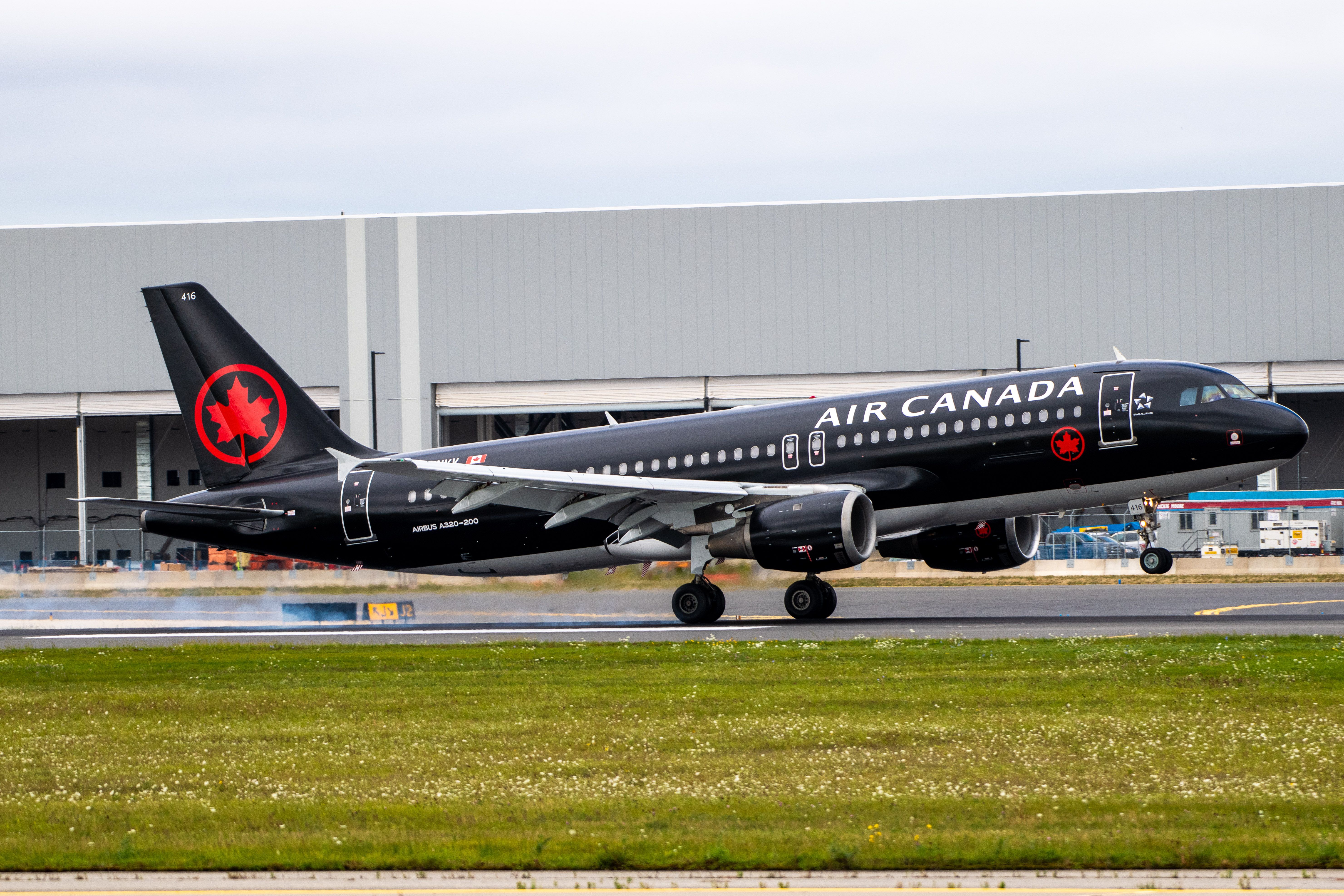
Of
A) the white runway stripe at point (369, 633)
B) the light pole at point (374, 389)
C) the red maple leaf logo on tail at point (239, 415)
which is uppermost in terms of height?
the light pole at point (374, 389)

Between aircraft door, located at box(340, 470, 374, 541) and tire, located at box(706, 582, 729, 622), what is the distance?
8079 millimetres

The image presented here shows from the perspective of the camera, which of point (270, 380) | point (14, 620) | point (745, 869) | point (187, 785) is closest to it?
point (745, 869)

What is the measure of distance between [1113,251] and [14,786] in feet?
210

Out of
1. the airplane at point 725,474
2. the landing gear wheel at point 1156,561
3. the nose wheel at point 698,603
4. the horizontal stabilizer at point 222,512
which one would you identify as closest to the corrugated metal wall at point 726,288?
the airplane at point 725,474

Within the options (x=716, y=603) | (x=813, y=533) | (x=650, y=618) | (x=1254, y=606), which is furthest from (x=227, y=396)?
(x=1254, y=606)

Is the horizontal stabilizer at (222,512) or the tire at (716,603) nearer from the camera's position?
the tire at (716,603)

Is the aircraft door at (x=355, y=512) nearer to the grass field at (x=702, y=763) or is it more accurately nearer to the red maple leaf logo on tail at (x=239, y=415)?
the red maple leaf logo on tail at (x=239, y=415)

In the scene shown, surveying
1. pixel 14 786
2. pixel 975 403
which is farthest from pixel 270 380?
pixel 14 786

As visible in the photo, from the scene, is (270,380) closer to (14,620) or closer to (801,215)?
(14,620)

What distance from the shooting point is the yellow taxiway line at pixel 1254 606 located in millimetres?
31438

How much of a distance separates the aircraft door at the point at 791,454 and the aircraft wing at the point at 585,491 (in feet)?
1.92

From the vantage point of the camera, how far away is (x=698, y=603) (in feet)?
96.5

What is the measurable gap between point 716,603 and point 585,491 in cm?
355

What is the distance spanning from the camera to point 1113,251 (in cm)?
6925
